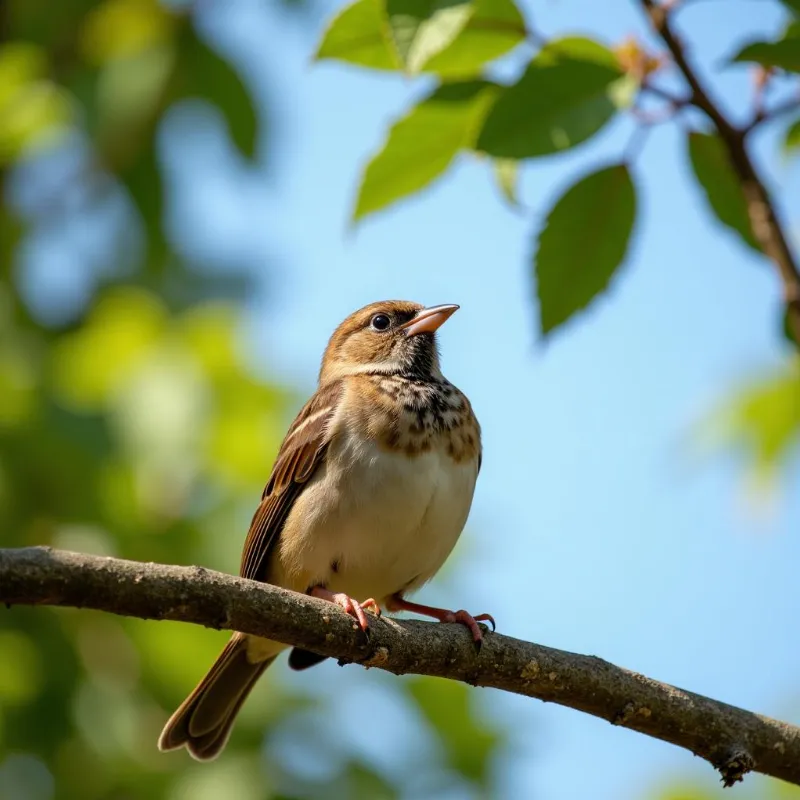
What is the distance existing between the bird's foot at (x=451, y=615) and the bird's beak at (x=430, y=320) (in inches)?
54.7

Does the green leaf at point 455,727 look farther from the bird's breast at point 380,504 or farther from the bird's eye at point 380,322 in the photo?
the bird's eye at point 380,322

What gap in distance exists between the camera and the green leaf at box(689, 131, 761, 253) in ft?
12.1

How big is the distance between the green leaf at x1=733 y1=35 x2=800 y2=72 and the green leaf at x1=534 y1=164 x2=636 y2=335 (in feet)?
1.76

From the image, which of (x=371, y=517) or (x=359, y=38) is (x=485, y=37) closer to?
(x=359, y=38)

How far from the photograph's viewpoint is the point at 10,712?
6.18 meters

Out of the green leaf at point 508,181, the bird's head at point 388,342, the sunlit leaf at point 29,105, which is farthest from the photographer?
the sunlit leaf at point 29,105

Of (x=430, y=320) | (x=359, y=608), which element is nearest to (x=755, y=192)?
(x=359, y=608)

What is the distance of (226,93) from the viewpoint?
242 inches

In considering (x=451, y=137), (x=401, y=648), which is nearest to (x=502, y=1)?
(x=451, y=137)

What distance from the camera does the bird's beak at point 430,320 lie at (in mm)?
6117

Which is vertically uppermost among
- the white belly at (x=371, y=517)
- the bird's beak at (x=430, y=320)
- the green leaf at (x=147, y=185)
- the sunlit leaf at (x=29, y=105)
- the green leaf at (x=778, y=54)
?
the sunlit leaf at (x=29, y=105)

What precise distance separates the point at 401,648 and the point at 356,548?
4.79 ft

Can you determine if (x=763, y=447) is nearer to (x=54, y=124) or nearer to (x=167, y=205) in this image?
(x=167, y=205)

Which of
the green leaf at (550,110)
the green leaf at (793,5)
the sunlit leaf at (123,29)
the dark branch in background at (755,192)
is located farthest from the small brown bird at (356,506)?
the green leaf at (793,5)
